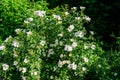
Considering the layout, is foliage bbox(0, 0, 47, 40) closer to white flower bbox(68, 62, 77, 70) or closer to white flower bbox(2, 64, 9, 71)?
white flower bbox(2, 64, 9, 71)

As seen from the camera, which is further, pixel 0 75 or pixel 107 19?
pixel 107 19

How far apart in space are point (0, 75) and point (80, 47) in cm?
117

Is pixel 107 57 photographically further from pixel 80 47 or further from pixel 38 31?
pixel 38 31

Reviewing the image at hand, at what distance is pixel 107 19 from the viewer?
713 cm

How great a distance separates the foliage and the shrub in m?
0.93

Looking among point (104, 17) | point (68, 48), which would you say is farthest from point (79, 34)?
point (104, 17)

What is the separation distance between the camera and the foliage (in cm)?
639

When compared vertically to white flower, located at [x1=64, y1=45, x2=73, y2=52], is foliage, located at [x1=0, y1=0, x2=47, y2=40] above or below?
above

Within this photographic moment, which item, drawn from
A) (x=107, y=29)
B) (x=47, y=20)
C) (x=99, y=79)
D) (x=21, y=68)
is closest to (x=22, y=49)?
(x=21, y=68)

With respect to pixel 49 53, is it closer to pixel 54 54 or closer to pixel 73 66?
pixel 54 54

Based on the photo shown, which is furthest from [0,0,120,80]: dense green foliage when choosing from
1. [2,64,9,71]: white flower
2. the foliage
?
the foliage

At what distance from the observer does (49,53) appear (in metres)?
5.33

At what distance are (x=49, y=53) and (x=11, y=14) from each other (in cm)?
143

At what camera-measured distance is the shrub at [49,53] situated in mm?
5125
